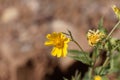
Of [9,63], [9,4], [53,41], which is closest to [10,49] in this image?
[9,63]

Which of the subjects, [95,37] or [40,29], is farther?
[40,29]

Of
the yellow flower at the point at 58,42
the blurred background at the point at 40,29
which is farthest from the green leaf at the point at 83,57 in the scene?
the blurred background at the point at 40,29

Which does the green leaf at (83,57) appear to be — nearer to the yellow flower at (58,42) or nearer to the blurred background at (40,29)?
the yellow flower at (58,42)

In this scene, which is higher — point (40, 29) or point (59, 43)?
point (40, 29)

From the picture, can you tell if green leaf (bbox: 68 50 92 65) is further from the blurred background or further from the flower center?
the blurred background

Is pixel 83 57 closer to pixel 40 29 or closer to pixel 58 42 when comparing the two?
pixel 58 42

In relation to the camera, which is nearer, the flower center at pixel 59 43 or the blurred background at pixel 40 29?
the flower center at pixel 59 43

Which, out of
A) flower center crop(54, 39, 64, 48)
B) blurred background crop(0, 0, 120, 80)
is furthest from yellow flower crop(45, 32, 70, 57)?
blurred background crop(0, 0, 120, 80)

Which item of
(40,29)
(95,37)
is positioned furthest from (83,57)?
(40,29)
